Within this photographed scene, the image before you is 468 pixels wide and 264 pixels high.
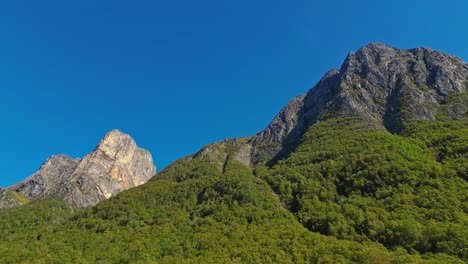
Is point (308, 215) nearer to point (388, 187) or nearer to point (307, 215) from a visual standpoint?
point (307, 215)

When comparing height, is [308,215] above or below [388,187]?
below

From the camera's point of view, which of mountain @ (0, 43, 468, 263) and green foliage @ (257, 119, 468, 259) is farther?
green foliage @ (257, 119, 468, 259)

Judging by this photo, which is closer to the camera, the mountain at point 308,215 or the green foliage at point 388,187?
the mountain at point 308,215

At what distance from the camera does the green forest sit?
103688mm

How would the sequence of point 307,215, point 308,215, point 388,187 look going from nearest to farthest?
point 388,187 → point 308,215 → point 307,215

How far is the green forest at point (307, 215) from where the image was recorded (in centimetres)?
10369

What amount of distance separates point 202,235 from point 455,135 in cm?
11995

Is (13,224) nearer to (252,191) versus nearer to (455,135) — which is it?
(252,191)

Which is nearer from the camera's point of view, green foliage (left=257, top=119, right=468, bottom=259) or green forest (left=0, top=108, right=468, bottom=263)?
green forest (left=0, top=108, right=468, bottom=263)

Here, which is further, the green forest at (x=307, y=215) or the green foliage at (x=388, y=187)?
the green foliage at (x=388, y=187)

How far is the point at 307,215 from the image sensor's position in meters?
138

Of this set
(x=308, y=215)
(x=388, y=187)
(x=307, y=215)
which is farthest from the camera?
(x=307, y=215)

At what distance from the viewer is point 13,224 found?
645 feet

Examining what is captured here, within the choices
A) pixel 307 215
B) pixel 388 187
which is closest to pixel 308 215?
pixel 307 215
